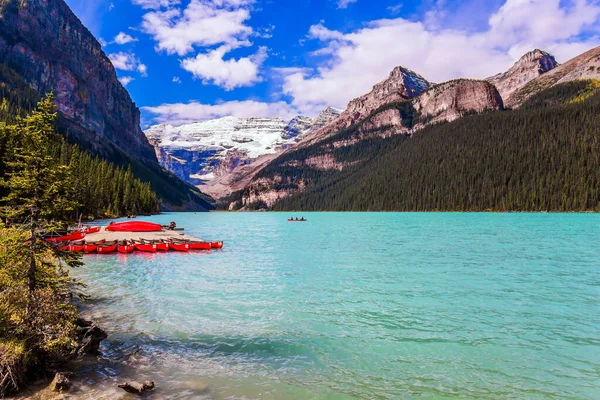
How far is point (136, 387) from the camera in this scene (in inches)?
458

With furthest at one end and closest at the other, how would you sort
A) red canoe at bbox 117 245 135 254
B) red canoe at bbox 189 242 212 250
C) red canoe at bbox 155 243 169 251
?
red canoe at bbox 189 242 212 250 → red canoe at bbox 155 243 169 251 → red canoe at bbox 117 245 135 254

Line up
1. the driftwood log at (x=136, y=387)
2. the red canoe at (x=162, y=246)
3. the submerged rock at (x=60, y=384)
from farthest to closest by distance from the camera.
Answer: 1. the red canoe at (x=162, y=246)
2. the driftwood log at (x=136, y=387)
3. the submerged rock at (x=60, y=384)

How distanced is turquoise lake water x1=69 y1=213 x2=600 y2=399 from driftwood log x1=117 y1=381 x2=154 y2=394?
17.4 inches

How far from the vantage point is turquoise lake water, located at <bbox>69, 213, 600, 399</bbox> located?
1285 centimetres

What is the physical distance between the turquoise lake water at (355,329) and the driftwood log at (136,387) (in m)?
0.44

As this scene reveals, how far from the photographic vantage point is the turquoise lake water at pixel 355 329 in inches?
506

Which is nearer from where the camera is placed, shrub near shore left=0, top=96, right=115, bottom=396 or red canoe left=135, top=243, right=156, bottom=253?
shrub near shore left=0, top=96, right=115, bottom=396

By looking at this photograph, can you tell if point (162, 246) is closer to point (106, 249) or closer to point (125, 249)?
point (125, 249)

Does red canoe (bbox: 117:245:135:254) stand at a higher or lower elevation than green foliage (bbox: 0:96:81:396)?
lower

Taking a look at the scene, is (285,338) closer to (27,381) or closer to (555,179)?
(27,381)

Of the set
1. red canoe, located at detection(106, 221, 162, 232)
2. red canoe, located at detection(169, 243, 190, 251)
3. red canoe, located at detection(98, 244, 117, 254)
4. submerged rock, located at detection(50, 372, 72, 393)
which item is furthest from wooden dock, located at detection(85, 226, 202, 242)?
submerged rock, located at detection(50, 372, 72, 393)

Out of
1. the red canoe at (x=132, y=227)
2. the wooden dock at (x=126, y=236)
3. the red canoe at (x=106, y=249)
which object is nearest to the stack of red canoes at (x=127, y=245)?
the red canoe at (x=106, y=249)

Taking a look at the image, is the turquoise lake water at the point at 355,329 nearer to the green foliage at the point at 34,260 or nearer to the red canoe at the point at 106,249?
the green foliage at the point at 34,260

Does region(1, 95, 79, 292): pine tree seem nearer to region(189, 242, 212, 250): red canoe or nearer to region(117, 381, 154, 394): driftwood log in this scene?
region(117, 381, 154, 394): driftwood log
